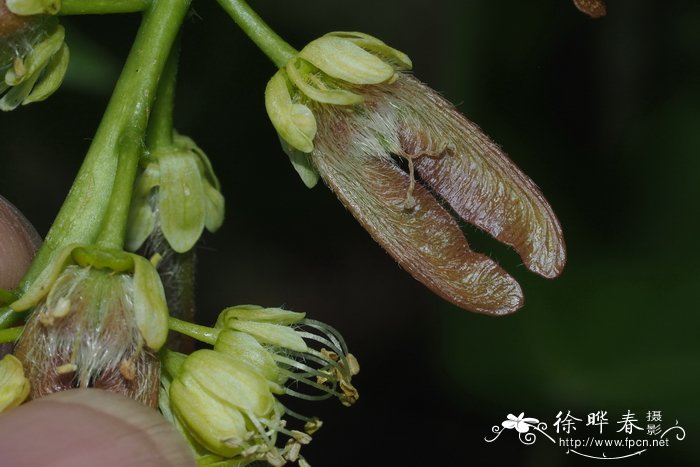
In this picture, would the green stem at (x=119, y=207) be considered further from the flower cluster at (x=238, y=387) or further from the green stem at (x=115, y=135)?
the flower cluster at (x=238, y=387)

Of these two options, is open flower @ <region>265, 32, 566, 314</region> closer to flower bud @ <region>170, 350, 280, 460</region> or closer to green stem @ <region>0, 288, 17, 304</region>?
flower bud @ <region>170, 350, 280, 460</region>

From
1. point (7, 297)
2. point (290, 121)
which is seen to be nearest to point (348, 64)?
point (290, 121)

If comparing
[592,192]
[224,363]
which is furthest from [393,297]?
[224,363]

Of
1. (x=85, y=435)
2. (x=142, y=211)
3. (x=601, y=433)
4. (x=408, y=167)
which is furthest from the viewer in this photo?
(x=601, y=433)

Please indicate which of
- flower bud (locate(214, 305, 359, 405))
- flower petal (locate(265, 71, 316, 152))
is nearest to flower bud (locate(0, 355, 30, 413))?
flower bud (locate(214, 305, 359, 405))

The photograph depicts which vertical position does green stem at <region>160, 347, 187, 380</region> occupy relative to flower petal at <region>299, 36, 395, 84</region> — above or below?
below

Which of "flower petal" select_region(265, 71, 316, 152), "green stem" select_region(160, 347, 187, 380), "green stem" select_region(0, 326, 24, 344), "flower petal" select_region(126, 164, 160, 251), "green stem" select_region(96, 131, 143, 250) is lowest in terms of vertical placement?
"green stem" select_region(0, 326, 24, 344)

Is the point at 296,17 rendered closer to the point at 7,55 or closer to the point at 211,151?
the point at 211,151

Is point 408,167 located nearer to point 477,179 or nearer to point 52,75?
point 477,179
